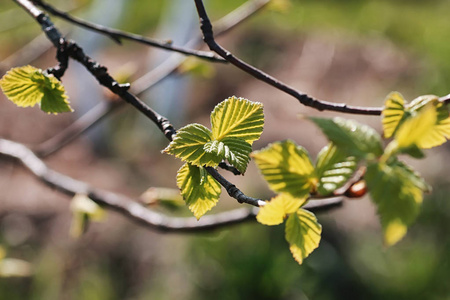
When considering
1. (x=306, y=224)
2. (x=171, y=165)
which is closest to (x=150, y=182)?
(x=171, y=165)

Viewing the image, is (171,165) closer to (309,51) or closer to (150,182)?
(150,182)

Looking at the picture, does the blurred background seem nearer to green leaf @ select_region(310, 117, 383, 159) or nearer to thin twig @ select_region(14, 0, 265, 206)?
thin twig @ select_region(14, 0, 265, 206)

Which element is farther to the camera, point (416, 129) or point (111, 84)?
point (111, 84)

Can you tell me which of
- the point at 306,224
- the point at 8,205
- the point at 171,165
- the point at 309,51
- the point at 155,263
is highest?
the point at 306,224

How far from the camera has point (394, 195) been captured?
0.28 metres

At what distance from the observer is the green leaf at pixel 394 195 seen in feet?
0.88

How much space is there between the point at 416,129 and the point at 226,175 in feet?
7.95

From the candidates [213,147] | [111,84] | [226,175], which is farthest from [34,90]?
[226,175]

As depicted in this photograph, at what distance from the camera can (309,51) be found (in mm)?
4324

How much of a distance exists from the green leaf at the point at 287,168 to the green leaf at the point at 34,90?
0.20m

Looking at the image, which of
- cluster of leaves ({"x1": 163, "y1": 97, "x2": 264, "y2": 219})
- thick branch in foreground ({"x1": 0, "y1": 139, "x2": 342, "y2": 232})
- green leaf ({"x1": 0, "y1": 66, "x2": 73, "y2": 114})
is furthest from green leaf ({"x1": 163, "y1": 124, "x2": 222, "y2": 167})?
thick branch in foreground ({"x1": 0, "y1": 139, "x2": 342, "y2": 232})

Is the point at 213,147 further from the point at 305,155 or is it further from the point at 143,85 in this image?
the point at 143,85

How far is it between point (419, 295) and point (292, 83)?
226 cm

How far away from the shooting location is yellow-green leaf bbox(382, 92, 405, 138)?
1.07 feet
